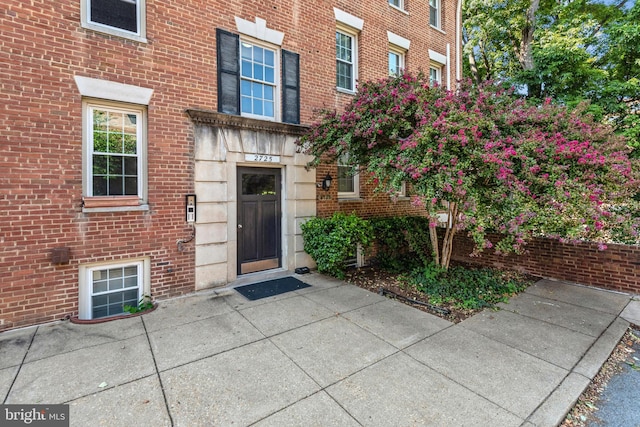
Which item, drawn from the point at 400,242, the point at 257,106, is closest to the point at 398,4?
the point at 257,106

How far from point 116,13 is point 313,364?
631 centimetres

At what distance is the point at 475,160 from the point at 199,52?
5.37m

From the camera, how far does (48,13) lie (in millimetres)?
4512

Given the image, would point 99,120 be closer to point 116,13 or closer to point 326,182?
point 116,13

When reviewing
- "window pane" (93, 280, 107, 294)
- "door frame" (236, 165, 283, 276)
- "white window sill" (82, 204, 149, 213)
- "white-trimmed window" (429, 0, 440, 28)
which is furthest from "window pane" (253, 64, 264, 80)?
"white-trimmed window" (429, 0, 440, 28)

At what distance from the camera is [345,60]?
8367 millimetres

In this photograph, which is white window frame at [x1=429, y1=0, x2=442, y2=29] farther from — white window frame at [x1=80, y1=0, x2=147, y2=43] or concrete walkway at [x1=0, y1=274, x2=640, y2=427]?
concrete walkway at [x1=0, y1=274, x2=640, y2=427]

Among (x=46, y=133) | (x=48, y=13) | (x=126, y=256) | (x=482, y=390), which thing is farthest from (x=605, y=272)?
(x=48, y=13)

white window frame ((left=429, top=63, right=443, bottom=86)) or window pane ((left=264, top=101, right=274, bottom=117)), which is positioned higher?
white window frame ((left=429, top=63, right=443, bottom=86))

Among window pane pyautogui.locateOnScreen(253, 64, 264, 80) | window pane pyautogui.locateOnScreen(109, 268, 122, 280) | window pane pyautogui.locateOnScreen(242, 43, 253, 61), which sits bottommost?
window pane pyautogui.locateOnScreen(109, 268, 122, 280)

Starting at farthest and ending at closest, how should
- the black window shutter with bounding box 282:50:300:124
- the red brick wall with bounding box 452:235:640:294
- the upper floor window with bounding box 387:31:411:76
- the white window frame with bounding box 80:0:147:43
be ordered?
1. the upper floor window with bounding box 387:31:411:76
2. the black window shutter with bounding box 282:50:300:124
3. the red brick wall with bounding box 452:235:640:294
4. the white window frame with bounding box 80:0:147:43

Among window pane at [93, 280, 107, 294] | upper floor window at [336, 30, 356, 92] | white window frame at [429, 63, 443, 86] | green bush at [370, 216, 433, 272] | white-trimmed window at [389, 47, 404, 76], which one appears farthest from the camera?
white window frame at [429, 63, 443, 86]

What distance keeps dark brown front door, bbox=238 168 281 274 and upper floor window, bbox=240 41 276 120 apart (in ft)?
4.44

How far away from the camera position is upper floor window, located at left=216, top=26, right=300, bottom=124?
6.12m
